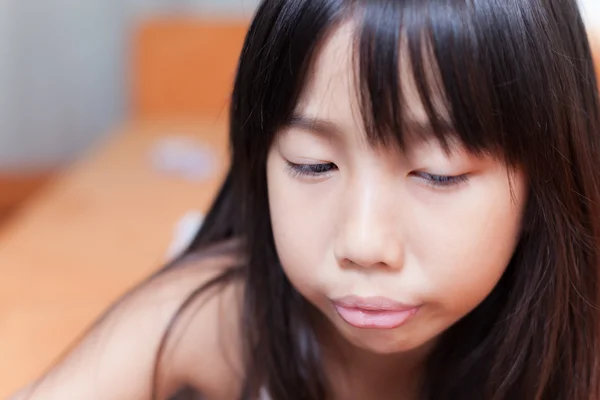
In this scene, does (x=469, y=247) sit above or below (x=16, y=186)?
above

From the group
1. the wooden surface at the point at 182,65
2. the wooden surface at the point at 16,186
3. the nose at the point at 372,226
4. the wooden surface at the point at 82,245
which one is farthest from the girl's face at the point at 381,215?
the wooden surface at the point at 16,186

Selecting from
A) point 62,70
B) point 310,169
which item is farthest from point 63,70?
point 310,169

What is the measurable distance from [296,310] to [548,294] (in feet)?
0.80

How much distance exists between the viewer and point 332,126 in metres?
0.55

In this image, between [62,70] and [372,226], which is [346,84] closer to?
[372,226]

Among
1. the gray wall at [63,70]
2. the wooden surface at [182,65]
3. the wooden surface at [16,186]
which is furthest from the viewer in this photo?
the wooden surface at [16,186]

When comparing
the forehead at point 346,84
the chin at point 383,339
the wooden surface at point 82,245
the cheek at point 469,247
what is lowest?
the wooden surface at point 82,245

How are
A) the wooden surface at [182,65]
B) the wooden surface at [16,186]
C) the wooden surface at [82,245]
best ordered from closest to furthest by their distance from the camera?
the wooden surface at [82,245] < the wooden surface at [182,65] < the wooden surface at [16,186]

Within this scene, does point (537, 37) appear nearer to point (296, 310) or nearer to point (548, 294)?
point (548, 294)

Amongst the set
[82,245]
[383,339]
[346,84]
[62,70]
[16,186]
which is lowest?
[16,186]

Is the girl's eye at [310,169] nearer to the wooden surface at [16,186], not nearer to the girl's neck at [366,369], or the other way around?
the girl's neck at [366,369]

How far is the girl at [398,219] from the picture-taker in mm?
539

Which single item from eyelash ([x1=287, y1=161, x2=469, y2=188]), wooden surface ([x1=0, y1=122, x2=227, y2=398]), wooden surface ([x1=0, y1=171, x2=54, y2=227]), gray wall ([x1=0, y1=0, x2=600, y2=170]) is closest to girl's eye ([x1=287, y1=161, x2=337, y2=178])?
eyelash ([x1=287, y1=161, x2=469, y2=188])

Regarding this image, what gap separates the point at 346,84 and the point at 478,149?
109 mm
